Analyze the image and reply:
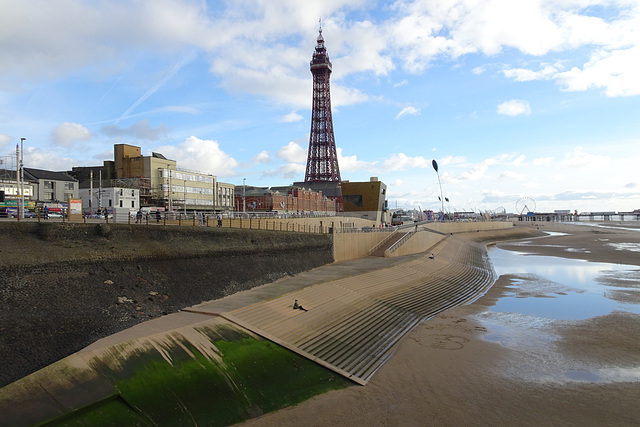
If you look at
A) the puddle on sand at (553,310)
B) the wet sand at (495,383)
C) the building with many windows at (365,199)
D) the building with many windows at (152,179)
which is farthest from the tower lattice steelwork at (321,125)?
the wet sand at (495,383)

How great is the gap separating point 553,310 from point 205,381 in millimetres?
20318

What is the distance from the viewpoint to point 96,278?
14547mm

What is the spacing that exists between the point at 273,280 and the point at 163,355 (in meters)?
12.2

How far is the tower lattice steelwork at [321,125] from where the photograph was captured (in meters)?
92.9

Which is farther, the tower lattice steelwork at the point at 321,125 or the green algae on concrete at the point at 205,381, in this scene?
the tower lattice steelwork at the point at 321,125

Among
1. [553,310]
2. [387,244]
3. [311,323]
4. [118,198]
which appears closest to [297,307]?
[311,323]

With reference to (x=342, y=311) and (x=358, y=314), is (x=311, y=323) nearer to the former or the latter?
(x=342, y=311)

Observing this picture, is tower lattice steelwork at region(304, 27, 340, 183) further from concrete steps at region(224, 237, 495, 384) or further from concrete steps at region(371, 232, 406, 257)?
concrete steps at region(224, 237, 495, 384)

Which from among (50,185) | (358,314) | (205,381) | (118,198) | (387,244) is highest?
(50,185)

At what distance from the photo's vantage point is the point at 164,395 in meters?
9.98

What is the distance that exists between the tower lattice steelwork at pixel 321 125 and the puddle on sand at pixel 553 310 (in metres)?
55.1

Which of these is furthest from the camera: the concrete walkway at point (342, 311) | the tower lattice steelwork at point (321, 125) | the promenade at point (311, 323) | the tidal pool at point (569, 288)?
the tower lattice steelwork at point (321, 125)

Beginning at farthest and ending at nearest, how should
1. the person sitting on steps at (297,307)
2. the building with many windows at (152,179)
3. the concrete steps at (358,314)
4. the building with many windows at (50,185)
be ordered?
1. the building with many windows at (152,179)
2. the building with many windows at (50,185)
3. the person sitting on steps at (297,307)
4. the concrete steps at (358,314)

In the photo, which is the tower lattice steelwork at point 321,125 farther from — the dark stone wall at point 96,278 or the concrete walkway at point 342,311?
the dark stone wall at point 96,278
